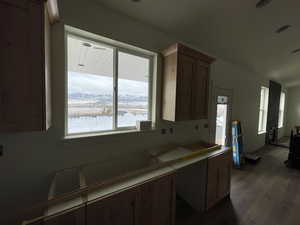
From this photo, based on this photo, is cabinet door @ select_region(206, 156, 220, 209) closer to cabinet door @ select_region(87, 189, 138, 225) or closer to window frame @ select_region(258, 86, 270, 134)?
cabinet door @ select_region(87, 189, 138, 225)

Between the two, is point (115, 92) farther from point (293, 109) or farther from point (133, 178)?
point (293, 109)

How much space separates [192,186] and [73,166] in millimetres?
1771

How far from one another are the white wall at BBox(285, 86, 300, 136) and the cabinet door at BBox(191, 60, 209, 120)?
Answer: 813cm

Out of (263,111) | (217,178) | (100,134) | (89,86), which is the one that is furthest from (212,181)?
(263,111)

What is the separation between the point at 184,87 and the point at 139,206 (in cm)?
161

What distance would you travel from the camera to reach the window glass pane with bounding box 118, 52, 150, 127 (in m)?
1.96

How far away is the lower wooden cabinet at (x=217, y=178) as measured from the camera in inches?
78.3

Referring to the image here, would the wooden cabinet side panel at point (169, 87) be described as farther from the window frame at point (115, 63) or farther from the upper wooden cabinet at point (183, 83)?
the window frame at point (115, 63)

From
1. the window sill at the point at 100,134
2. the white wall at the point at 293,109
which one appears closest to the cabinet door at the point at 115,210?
the window sill at the point at 100,134

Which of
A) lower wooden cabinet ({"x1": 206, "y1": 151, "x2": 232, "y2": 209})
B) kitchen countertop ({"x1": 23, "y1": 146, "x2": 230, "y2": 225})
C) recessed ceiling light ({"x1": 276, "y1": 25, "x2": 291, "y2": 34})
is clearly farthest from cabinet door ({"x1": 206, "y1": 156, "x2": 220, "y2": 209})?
recessed ceiling light ({"x1": 276, "y1": 25, "x2": 291, "y2": 34})

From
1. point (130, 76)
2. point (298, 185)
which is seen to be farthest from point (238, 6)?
point (298, 185)

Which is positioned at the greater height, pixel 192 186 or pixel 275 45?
pixel 275 45

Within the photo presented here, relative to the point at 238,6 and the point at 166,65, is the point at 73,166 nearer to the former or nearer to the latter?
the point at 166,65

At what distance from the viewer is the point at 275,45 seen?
2859mm
